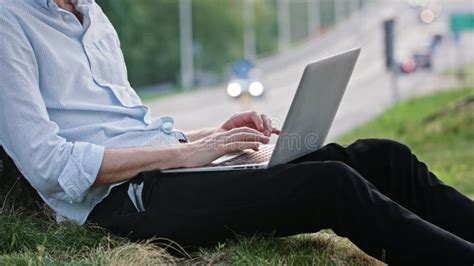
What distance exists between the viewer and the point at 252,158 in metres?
3.82

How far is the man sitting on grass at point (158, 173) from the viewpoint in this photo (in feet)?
11.4

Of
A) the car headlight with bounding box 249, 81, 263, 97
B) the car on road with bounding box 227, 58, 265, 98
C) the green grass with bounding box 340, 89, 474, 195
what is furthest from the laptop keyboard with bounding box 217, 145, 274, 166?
the car headlight with bounding box 249, 81, 263, 97

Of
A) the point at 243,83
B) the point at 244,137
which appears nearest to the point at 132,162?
the point at 244,137

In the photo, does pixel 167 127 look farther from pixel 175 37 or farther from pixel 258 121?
pixel 175 37

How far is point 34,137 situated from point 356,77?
148 ft

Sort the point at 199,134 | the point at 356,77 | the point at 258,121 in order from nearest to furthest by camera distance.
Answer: the point at 258,121
the point at 199,134
the point at 356,77

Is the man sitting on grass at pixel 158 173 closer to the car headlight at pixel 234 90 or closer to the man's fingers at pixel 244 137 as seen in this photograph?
the man's fingers at pixel 244 137

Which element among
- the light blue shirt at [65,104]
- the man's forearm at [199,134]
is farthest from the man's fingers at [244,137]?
the man's forearm at [199,134]

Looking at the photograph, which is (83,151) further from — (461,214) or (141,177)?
(461,214)

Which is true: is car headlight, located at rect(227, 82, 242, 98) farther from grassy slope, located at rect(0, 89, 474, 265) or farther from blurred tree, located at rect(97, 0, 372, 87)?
blurred tree, located at rect(97, 0, 372, 87)

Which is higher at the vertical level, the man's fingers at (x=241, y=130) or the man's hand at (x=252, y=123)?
the man's fingers at (x=241, y=130)

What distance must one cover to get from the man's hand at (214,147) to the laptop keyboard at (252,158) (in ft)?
0.11

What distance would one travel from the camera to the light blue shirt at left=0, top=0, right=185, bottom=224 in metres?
3.61

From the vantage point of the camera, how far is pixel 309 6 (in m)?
80.4
